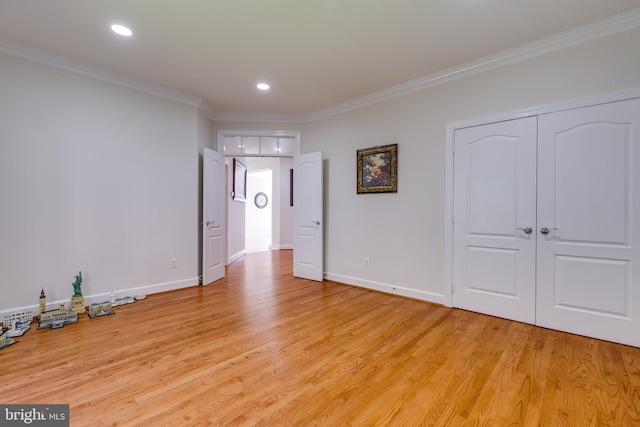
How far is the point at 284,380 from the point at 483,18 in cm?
318

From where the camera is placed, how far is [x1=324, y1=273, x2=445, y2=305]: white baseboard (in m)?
3.43

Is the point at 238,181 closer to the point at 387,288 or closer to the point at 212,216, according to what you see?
the point at 212,216

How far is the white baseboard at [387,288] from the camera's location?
3.43 meters

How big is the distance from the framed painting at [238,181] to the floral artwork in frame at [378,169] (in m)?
3.49

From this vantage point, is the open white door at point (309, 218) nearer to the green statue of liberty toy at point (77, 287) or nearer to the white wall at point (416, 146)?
the white wall at point (416, 146)

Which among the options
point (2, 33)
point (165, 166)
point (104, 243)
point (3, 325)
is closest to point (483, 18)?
point (165, 166)

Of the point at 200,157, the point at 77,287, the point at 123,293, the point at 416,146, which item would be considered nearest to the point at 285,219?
the point at 200,157

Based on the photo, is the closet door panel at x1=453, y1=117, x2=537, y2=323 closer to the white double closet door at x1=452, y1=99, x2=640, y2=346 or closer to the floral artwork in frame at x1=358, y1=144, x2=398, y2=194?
the white double closet door at x1=452, y1=99, x2=640, y2=346

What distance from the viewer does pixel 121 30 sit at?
258 cm

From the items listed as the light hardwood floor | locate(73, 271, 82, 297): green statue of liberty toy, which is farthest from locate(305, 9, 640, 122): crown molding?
locate(73, 271, 82, 297): green statue of liberty toy

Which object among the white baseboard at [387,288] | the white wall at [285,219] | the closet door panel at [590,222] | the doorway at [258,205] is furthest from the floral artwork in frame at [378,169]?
the doorway at [258,205]

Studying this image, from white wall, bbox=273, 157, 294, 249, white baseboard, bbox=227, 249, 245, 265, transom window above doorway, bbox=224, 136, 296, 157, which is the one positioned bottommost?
white baseboard, bbox=227, 249, 245, 265

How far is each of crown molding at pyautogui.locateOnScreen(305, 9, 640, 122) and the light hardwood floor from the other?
2.62m

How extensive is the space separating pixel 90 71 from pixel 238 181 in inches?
149
